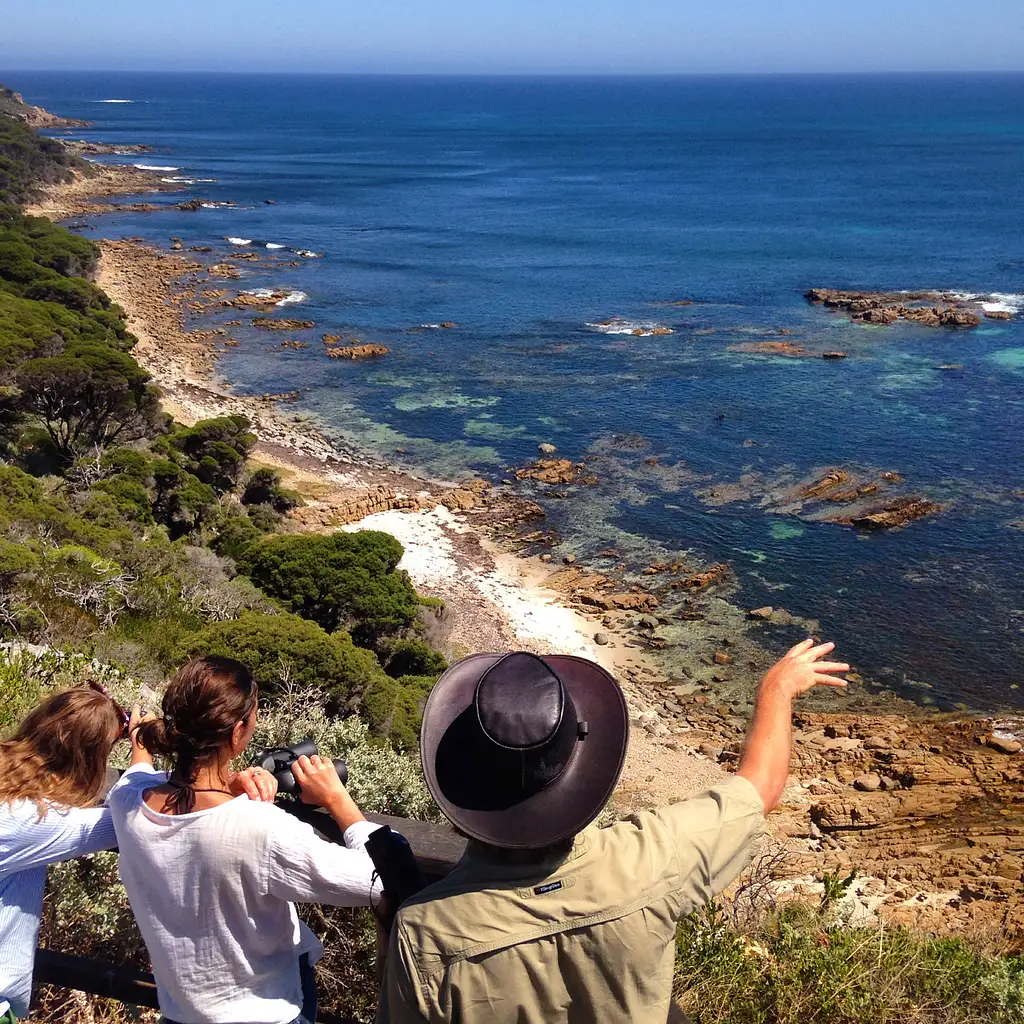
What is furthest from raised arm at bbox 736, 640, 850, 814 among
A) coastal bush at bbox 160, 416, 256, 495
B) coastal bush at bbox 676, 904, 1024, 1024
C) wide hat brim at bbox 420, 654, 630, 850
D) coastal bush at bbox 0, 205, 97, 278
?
coastal bush at bbox 0, 205, 97, 278

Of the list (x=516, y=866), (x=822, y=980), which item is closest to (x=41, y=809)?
(x=516, y=866)

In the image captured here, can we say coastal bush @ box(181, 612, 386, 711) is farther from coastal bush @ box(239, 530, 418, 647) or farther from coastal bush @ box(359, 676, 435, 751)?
coastal bush @ box(239, 530, 418, 647)

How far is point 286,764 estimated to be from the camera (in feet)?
8.23

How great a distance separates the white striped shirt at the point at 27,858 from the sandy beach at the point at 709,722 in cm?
872

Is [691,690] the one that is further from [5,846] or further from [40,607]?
[5,846]

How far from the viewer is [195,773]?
230cm

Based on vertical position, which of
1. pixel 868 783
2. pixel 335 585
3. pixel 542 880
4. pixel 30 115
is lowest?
pixel 868 783

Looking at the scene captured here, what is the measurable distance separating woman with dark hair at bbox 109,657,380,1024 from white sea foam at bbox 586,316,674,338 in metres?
41.6

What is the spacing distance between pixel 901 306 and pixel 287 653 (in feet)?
136

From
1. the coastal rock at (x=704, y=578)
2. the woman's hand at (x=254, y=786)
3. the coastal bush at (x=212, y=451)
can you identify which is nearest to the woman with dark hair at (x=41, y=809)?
the woman's hand at (x=254, y=786)

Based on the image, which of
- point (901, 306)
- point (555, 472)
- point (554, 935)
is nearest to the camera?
point (554, 935)

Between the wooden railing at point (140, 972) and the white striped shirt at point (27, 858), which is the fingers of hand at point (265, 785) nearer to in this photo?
the wooden railing at point (140, 972)

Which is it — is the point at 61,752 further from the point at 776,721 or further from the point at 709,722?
the point at 709,722

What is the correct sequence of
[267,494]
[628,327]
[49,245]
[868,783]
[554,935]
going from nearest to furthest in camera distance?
[554,935] → [868,783] → [267,494] → [49,245] → [628,327]
